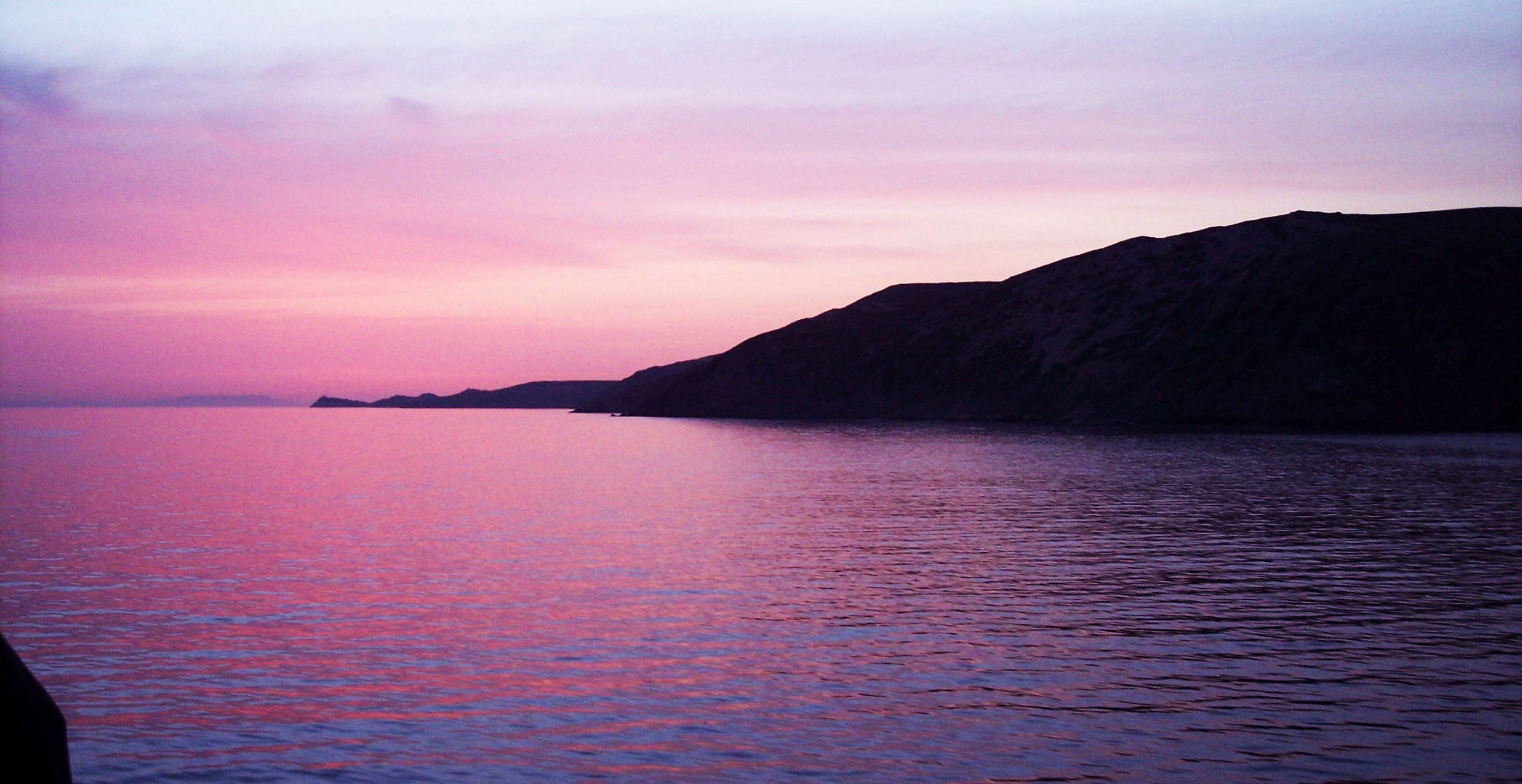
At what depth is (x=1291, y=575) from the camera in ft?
→ 88.9

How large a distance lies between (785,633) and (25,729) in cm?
1646

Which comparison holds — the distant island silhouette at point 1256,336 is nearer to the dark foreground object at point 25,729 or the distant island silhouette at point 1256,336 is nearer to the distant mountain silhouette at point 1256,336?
the distant mountain silhouette at point 1256,336

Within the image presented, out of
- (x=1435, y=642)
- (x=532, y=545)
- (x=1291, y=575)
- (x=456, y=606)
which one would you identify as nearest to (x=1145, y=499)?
(x=1291, y=575)

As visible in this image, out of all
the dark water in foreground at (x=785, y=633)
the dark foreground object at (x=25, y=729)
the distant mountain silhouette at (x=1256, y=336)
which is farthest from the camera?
the distant mountain silhouette at (x=1256, y=336)

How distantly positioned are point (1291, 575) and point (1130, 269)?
162283 millimetres

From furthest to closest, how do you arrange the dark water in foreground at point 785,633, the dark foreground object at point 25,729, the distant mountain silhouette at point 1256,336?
1. the distant mountain silhouette at point 1256,336
2. the dark water in foreground at point 785,633
3. the dark foreground object at point 25,729

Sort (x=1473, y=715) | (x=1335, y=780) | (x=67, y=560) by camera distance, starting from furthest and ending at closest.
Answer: (x=67, y=560), (x=1473, y=715), (x=1335, y=780)

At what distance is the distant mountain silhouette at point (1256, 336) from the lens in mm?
130750

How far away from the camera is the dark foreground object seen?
4953mm

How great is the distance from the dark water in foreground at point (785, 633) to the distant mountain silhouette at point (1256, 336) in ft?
288

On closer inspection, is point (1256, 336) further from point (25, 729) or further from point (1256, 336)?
point (25, 729)

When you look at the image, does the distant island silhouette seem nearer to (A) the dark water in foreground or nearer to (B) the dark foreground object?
(A) the dark water in foreground

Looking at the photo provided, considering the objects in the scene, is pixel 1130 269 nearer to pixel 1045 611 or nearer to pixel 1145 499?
pixel 1145 499

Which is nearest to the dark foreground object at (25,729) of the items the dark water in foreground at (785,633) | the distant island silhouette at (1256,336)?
the dark water in foreground at (785,633)
